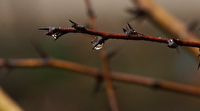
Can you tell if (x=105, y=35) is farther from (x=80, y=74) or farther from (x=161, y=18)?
(x=80, y=74)

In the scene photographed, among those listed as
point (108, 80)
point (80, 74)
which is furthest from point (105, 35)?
Answer: point (80, 74)

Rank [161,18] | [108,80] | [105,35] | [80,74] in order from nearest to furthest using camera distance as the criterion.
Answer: [105,35] → [108,80] → [161,18] → [80,74]

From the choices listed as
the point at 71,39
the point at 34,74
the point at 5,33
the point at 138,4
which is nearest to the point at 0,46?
the point at 5,33

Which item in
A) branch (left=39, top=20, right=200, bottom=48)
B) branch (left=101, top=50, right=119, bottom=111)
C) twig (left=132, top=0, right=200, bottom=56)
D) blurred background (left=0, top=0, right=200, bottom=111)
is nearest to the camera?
branch (left=39, top=20, right=200, bottom=48)

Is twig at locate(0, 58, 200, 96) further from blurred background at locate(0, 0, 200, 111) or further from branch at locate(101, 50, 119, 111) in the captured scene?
blurred background at locate(0, 0, 200, 111)

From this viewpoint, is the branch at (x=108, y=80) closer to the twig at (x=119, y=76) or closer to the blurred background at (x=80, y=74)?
the twig at (x=119, y=76)

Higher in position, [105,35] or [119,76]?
[105,35]

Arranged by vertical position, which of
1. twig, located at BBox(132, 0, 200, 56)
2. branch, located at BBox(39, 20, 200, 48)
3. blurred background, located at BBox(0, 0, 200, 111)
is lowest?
blurred background, located at BBox(0, 0, 200, 111)

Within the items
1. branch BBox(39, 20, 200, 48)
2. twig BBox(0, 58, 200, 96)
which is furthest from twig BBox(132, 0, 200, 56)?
branch BBox(39, 20, 200, 48)

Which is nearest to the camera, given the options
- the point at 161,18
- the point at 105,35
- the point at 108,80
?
the point at 105,35

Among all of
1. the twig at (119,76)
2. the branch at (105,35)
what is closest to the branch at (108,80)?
the twig at (119,76)

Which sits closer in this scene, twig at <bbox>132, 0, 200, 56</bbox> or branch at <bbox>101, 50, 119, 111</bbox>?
branch at <bbox>101, 50, 119, 111</bbox>
